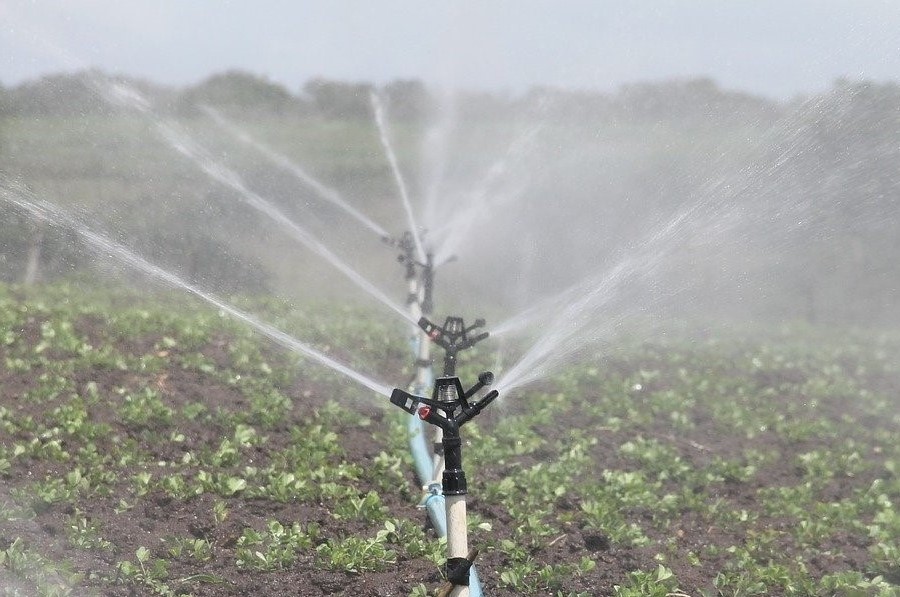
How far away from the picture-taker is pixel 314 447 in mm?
7477

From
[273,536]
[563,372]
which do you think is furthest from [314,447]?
[563,372]

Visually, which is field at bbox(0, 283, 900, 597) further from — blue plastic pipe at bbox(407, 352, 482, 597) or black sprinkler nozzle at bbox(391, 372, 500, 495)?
black sprinkler nozzle at bbox(391, 372, 500, 495)

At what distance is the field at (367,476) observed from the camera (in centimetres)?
569

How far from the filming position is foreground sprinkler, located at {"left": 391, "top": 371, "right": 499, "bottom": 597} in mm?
4277

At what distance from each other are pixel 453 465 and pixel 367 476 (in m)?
2.87

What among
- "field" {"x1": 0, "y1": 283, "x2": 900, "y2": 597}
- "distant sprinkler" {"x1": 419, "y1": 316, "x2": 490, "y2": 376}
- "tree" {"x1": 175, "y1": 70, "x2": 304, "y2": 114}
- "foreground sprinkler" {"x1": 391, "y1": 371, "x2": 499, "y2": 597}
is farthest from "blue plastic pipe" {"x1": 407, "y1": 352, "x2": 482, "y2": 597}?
"tree" {"x1": 175, "y1": 70, "x2": 304, "y2": 114}

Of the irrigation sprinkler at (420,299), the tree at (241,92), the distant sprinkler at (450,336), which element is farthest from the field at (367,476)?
the tree at (241,92)

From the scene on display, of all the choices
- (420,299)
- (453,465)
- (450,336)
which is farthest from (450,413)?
(420,299)

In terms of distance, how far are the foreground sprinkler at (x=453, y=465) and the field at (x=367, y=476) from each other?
1052 millimetres

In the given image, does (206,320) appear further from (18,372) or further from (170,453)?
(170,453)

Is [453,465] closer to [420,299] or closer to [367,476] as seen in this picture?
[367,476]

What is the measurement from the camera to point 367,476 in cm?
710

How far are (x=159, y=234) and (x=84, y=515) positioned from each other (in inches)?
448

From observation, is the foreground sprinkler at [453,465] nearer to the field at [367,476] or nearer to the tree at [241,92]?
the field at [367,476]
